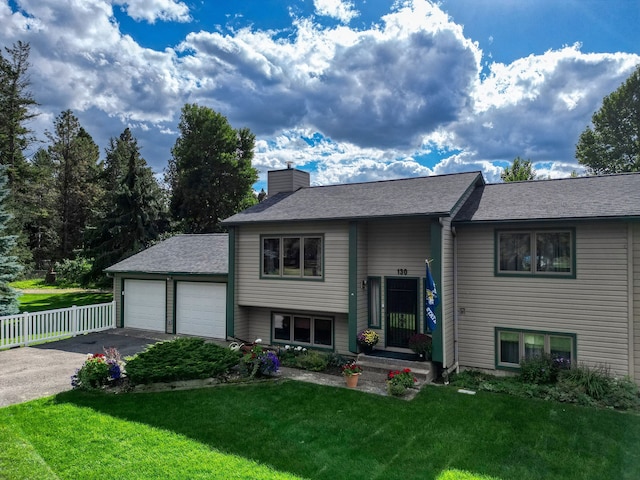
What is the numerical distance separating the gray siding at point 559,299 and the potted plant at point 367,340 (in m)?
2.24

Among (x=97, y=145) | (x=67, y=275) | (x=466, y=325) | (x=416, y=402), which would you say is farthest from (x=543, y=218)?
(x=97, y=145)

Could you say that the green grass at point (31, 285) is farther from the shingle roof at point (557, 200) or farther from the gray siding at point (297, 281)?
the shingle roof at point (557, 200)

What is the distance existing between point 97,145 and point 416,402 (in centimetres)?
5476

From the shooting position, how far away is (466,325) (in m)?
10.4

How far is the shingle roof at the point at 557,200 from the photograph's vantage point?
8953 millimetres

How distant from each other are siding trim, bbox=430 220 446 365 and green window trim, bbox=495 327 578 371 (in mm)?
1555

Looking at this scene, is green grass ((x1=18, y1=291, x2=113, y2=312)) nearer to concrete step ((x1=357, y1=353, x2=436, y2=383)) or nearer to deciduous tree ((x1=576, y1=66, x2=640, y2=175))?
concrete step ((x1=357, y1=353, x2=436, y2=383))

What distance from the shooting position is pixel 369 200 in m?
11.9

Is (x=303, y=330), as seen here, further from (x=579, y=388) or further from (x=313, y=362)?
(x=579, y=388)

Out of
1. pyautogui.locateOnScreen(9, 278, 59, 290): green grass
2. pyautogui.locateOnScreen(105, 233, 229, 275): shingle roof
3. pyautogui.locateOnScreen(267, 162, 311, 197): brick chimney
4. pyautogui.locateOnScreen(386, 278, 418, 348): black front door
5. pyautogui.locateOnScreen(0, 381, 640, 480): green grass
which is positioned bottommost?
pyautogui.locateOnScreen(9, 278, 59, 290): green grass

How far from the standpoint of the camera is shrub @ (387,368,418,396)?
851 centimetres

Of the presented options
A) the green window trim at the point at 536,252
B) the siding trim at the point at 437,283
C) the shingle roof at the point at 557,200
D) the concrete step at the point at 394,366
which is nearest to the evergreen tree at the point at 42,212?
the concrete step at the point at 394,366

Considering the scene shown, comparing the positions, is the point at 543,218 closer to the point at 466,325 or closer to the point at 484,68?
the point at 466,325

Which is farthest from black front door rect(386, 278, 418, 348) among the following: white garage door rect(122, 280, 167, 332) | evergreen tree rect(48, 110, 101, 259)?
evergreen tree rect(48, 110, 101, 259)
